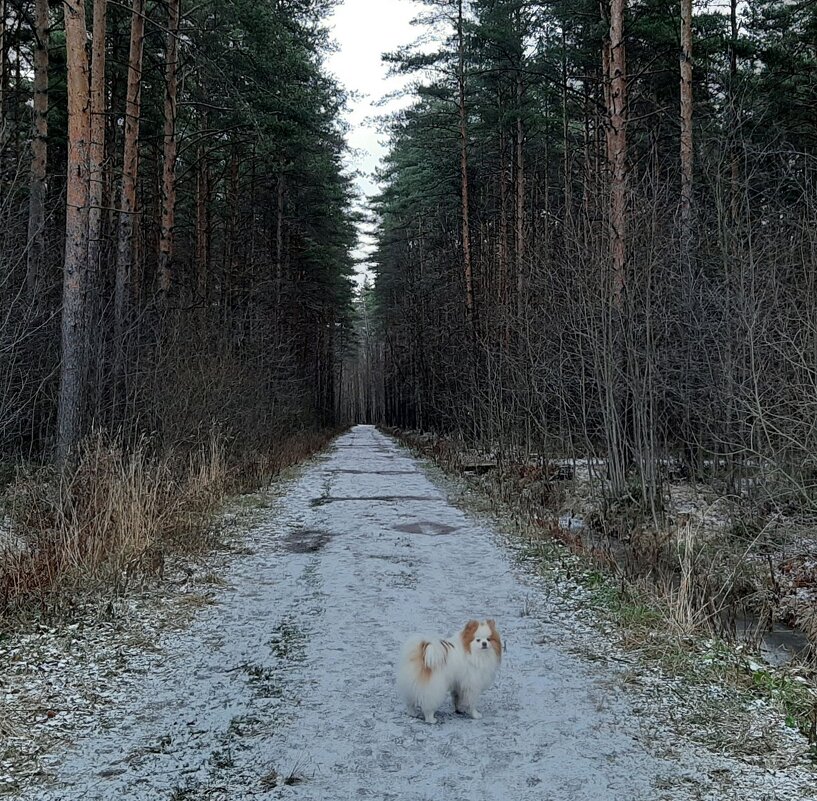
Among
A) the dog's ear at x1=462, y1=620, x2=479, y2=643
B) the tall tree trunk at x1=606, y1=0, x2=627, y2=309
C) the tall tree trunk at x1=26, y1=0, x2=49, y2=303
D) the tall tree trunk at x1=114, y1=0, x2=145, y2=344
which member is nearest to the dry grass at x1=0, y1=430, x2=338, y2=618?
the tall tree trunk at x1=114, y1=0, x2=145, y2=344

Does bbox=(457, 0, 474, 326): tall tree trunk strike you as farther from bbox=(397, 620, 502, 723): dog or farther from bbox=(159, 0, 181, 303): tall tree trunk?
bbox=(397, 620, 502, 723): dog

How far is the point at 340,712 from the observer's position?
404 cm

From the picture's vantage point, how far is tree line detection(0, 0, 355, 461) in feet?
28.1

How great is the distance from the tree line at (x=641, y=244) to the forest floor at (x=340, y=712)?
3.27 m

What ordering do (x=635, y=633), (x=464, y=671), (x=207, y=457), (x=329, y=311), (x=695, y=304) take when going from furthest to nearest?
1. (x=329, y=311)
2. (x=207, y=457)
3. (x=695, y=304)
4. (x=635, y=633)
5. (x=464, y=671)

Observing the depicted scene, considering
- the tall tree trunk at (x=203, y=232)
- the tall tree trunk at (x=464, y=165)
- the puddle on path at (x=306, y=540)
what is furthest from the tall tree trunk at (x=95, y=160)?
the tall tree trunk at (x=464, y=165)

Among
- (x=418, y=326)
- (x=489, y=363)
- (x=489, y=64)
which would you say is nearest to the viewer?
(x=489, y=363)

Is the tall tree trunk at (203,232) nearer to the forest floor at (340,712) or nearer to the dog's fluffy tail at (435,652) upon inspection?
the forest floor at (340,712)

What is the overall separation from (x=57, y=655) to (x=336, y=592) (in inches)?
105

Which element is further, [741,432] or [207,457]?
[207,457]

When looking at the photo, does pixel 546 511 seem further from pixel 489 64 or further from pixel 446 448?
pixel 489 64

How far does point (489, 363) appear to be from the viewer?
51.0 ft

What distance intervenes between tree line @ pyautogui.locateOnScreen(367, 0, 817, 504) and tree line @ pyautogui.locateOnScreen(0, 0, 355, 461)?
5712mm

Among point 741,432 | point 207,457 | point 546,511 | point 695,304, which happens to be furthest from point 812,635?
point 207,457
